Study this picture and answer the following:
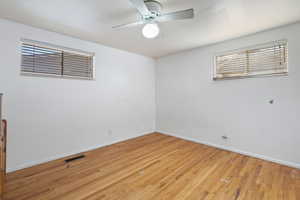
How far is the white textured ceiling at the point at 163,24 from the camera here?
1.77m

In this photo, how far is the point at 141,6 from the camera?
1545 mm

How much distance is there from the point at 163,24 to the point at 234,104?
2.16 meters

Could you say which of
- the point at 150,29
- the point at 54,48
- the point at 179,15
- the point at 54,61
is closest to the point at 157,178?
the point at 150,29

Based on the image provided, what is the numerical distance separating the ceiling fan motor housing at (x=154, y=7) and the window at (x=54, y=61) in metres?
1.87

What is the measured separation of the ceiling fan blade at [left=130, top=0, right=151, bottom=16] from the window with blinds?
219 centimetres

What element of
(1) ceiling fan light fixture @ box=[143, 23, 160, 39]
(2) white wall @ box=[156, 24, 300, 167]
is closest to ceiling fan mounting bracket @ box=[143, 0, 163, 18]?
(1) ceiling fan light fixture @ box=[143, 23, 160, 39]

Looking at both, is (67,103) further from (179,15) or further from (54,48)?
(179,15)

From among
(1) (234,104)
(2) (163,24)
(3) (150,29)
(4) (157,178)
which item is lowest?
(4) (157,178)

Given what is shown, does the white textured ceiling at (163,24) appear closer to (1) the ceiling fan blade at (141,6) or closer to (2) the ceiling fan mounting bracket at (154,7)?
(2) the ceiling fan mounting bracket at (154,7)

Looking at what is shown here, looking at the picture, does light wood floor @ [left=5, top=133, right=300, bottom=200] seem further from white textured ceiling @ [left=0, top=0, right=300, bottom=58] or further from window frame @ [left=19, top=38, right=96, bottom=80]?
white textured ceiling @ [left=0, top=0, right=300, bottom=58]

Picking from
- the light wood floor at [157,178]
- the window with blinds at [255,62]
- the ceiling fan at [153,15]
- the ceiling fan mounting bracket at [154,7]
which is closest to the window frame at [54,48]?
the light wood floor at [157,178]

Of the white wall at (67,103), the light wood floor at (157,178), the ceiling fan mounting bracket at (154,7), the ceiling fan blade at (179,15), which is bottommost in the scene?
the light wood floor at (157,178)

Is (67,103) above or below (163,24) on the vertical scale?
below

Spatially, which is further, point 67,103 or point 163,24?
point 67,103
